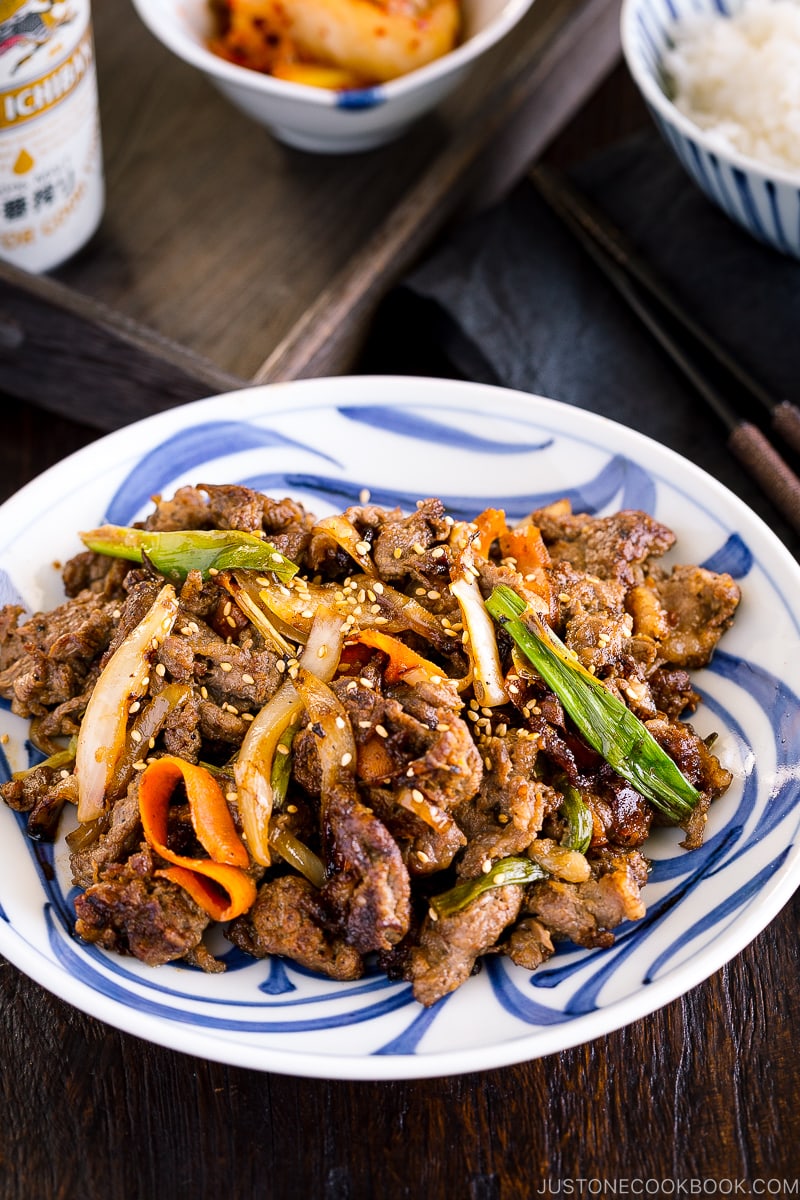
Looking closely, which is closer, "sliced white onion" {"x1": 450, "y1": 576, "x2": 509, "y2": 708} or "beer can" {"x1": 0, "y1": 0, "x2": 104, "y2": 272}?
"sliced white onion" {"x1": 450, "y1": 576, "x2": 509, "y2": 708}

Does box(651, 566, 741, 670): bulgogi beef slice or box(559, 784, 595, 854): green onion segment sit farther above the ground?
box(651, 566, 741, 670): bulgogi beef slice

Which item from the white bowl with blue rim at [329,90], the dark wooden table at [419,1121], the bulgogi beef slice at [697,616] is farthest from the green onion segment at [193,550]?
the white bowl with blue rim at [329,90]

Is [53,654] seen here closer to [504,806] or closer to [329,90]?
[504,806]

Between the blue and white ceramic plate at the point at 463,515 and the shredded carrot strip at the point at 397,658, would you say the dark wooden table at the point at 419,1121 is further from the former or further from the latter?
the shredded carrot strip at the point at 397,658

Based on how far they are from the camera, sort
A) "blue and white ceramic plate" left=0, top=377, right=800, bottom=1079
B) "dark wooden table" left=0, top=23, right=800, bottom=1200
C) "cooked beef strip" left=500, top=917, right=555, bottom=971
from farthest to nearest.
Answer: "dark wooden table" left=0, top=23, right=800, bottom=1200
"cooked beef strip" left=500, top=917, right=555, bottom=971
"blue and white ceramic plate" left=0, top=377, right=800, bottom=1079

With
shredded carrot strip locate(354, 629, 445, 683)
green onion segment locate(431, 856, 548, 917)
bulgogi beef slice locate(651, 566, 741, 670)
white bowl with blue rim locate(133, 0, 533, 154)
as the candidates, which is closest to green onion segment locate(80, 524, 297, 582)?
shredded carrot strip locate(354, 629, 445, 683)

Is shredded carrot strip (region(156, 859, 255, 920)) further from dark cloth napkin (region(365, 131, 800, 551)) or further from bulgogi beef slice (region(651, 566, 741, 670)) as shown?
dark cloth napkin (region(365, 131, 800, 551))

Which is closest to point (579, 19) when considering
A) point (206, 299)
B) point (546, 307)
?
point (546, 307)
